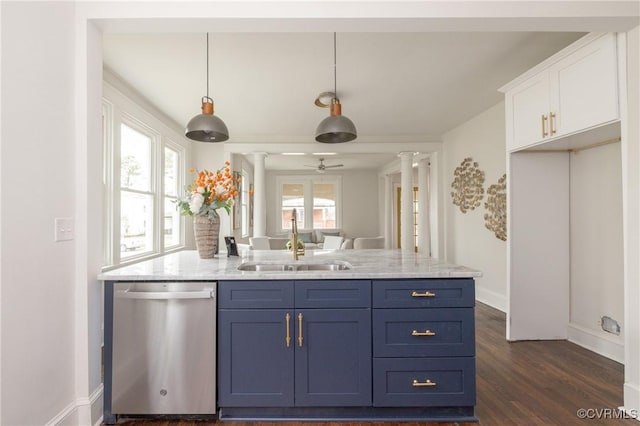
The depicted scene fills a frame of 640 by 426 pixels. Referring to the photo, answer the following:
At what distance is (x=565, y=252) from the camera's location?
328 cm

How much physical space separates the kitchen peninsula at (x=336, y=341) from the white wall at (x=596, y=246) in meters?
1.79

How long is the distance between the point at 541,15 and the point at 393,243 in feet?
23.3

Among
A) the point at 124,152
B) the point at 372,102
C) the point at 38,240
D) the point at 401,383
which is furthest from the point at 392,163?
the point at 38,240

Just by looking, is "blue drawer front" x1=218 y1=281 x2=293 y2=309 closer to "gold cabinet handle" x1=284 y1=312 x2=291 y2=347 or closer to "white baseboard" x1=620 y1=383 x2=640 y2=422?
"gold cabinet handle" x1=284 y1=312 x2=291 y2=347

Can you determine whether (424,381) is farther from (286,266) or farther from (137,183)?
(137,183)

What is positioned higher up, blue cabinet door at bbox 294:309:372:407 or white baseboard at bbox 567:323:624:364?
blue cabinet door at bbox 294:309:372:407

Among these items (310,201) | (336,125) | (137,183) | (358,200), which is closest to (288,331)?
(336,125)

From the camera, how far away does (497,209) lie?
4.12 meters

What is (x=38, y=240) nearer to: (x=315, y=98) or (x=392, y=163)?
(x=315, y=98)

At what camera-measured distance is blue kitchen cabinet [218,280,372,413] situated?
1.94 meters

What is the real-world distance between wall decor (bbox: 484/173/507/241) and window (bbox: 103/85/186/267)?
3.69 m

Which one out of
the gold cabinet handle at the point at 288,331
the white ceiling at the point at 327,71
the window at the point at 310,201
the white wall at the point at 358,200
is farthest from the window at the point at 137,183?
the white wall at the point at 358,200

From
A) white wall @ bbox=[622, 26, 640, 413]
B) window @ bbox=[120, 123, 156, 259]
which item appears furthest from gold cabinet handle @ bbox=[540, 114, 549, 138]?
window @ bbox=[120, 123, 156, 259]

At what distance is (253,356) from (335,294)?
1.87ft
